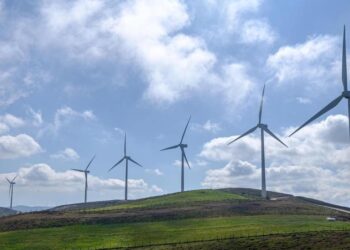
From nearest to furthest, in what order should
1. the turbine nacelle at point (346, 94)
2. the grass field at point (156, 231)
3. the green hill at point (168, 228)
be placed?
the green hill at point (168, 228)
the grass field at point (156, 231)
the turbine nacelle at point (346, 94)

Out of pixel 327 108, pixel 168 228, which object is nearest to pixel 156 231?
pixel 168 228

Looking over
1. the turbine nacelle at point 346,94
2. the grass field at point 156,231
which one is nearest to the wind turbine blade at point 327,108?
the turbine nacelle at point 346,94

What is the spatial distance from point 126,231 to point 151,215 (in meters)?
20.6

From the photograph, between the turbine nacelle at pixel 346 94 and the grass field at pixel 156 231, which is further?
the turbine nacelle at pixel 346 94

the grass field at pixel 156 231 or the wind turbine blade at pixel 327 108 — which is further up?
the wind turbine blade at pixel 327 108

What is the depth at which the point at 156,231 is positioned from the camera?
92938 mm

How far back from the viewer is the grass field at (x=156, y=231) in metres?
83.7

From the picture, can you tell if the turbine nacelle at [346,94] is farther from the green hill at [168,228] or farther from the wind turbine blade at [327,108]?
the green hill at [168,228]

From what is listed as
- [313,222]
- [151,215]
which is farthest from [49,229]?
[313,222]

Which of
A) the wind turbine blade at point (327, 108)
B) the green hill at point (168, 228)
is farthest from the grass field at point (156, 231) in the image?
the wind turbine blade at point (327, 108)

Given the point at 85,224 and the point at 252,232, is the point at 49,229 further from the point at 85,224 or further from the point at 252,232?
the point at 252,232

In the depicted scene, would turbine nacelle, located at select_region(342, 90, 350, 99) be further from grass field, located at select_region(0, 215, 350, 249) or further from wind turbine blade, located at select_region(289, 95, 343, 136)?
Result: grass field, located at select_region(0, 215, 350, 249)

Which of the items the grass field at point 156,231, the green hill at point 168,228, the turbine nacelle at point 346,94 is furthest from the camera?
the turbine nacelle at point 346,94

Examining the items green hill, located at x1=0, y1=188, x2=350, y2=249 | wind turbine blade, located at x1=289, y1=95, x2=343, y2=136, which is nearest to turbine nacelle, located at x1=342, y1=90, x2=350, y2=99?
wind turbine blade, located at x1=289, y1=95, x2=343, y2=136
